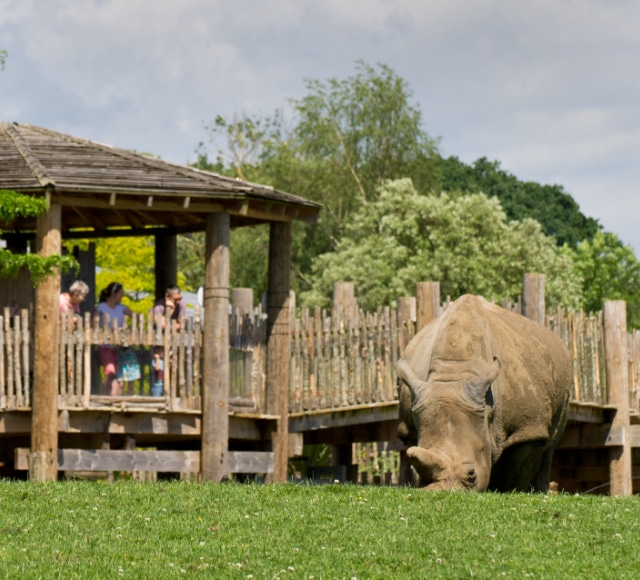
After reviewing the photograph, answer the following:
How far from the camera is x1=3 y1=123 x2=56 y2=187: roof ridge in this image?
2008 cm

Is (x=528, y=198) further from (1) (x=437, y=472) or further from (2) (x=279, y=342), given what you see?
(1) (x=437, y=472)

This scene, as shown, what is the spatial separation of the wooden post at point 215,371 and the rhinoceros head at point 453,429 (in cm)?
533

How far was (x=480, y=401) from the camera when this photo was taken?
16062 mm

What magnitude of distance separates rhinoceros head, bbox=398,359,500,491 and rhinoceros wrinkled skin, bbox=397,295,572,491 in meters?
0.01

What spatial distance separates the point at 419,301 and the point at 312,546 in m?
9.57

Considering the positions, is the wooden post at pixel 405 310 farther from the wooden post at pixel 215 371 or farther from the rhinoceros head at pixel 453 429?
the rhinoceros head at pixel 453 429

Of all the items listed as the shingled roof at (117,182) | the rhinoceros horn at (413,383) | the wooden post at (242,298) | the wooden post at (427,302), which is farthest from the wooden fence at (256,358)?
the rhinoceros horn at (413,383)

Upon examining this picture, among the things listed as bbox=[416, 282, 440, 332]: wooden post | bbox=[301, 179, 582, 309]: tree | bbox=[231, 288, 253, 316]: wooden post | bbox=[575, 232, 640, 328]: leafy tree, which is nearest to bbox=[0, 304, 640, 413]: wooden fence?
bbox=[416, 282, 440, 332]: wooden post

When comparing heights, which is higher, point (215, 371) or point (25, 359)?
point (25, 359)

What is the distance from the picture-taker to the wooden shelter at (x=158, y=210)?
2011 centimetres

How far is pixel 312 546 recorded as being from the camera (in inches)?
473

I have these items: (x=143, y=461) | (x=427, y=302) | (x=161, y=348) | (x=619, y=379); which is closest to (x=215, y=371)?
(x=161, y=348)

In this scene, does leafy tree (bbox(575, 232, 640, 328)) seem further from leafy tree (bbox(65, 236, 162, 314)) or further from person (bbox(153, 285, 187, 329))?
person (bbox(153, 285, 187, 329))

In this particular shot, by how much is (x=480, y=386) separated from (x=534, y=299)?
264 inches
